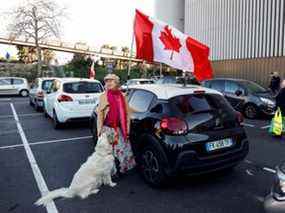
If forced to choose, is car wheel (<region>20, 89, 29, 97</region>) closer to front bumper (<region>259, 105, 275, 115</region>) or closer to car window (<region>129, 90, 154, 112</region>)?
front bumper (<region>259, 105, 275, 115</region>)

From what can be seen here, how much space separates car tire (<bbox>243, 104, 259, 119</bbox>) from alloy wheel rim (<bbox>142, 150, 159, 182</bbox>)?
748cm

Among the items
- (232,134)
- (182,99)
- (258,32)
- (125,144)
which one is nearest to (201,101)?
(182,99)

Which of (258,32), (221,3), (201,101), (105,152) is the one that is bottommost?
(105,152)

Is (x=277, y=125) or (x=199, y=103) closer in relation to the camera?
(x=199, y=103)

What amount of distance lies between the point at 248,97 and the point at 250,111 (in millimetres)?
529

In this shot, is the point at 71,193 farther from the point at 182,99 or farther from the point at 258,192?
the point at 258,192

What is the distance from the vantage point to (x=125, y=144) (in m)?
5.14

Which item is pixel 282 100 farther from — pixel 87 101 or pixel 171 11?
pixel 171 11

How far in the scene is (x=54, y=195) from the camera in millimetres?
4398

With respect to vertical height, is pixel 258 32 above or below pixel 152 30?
above

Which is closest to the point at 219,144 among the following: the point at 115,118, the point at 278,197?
the point at 115,118

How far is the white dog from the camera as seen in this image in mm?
4434

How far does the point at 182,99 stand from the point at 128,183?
160 centimetres

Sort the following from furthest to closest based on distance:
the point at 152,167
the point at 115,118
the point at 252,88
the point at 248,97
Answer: the point at 252,88
the point at 248,97
the point at 115,118
the point at 152,167
